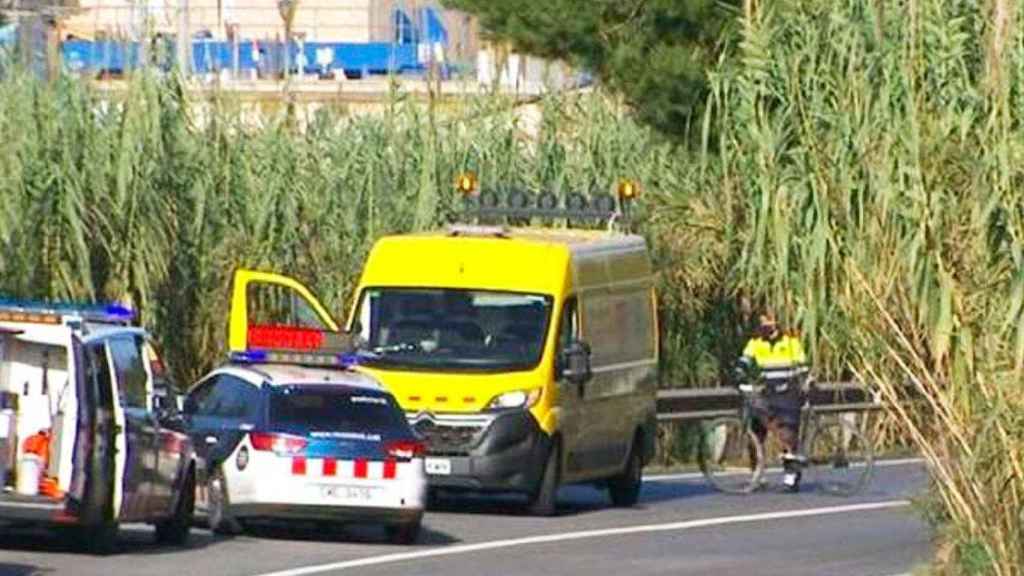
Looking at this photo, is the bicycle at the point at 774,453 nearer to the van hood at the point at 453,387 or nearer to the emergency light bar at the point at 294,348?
the van hood at the point at 453,387

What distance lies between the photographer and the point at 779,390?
32812 mm

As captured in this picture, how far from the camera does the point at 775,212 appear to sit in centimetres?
2045

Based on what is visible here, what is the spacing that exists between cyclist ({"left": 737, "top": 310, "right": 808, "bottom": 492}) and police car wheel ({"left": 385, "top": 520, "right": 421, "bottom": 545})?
7.54 metres

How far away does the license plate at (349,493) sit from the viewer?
2497 centimetres

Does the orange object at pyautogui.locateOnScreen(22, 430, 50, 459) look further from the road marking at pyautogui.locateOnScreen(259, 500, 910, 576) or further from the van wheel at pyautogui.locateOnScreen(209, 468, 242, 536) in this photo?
the van wheel at pyautogui.locateOnScreen(209, 468, 242, 536)

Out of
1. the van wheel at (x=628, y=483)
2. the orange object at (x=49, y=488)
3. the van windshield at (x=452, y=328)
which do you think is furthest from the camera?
the van wheel at (x=628, y=483)

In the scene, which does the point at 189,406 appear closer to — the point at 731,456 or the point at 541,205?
the point at 541,205

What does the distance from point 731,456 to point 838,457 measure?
277cm

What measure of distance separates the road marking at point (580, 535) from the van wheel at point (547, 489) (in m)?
1.12

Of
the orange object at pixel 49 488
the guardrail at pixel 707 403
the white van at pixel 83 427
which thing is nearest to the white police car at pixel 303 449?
the white van at pixel 83 427

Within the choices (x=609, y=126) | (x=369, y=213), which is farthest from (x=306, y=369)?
(x=609, y=126)

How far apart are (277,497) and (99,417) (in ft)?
8.19

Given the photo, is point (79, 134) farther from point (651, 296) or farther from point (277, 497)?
point (277, 497)

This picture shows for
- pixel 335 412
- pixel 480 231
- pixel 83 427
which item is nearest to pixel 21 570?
pixel 83 427
